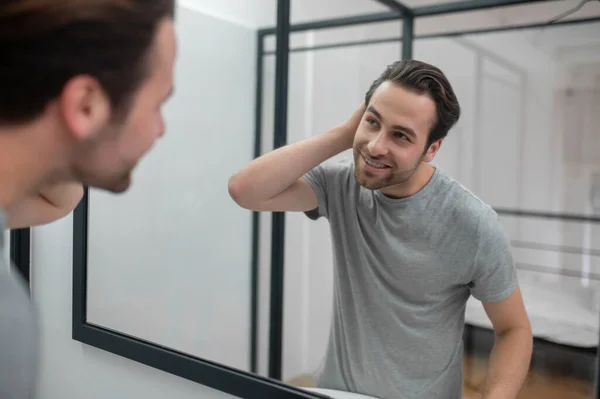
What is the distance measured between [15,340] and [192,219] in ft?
4.56

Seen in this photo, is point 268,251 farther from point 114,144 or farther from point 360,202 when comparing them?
point 114,144

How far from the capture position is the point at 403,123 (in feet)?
3.10

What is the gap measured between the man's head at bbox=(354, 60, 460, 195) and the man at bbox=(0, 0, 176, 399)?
50cm

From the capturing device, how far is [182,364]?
4.30 feet

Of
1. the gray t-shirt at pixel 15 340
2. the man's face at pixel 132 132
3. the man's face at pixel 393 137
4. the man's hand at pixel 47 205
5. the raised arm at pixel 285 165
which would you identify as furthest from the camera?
the raised arm at pixel 285 165

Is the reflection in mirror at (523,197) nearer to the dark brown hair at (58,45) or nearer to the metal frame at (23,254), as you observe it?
the dark brown hair at (58,45)

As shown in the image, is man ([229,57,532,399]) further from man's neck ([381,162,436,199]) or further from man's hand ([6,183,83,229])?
man's hand ([6,183,83,229])

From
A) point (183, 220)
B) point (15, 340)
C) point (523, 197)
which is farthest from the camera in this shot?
point (183, 220)

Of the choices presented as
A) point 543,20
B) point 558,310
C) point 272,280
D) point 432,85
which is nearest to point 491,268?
point 558,310

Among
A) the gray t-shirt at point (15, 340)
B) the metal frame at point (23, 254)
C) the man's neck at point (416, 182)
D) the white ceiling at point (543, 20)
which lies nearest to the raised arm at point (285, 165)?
the man's neck at point (416, 182)

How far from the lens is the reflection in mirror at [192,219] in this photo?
5.32 feet

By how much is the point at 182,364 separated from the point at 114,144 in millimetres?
900

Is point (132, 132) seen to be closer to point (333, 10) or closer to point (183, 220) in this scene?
point (333, 10)

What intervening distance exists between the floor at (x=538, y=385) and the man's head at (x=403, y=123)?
0.39 meters
